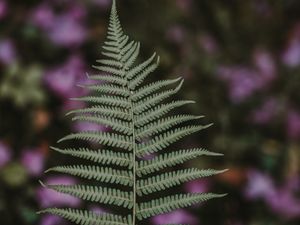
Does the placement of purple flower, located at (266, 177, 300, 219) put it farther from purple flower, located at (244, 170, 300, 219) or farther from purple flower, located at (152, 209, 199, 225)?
purple flower, located at (152, 209, 199, 225)

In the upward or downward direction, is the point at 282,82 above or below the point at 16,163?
above

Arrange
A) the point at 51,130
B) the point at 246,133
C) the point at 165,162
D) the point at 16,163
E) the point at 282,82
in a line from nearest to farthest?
the point at 165,162 → the point at 16,163 → the point at 51,130 → the point at 246,133 → the point at 282,82

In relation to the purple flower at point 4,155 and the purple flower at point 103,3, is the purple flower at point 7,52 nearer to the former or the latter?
the purple flower at point 4,155

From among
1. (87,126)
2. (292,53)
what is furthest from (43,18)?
(292,53)

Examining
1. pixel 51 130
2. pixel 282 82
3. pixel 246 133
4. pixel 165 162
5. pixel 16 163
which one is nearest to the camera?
pixel 165 162

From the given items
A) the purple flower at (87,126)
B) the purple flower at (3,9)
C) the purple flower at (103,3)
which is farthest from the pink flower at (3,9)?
the purple flower at (87,126)

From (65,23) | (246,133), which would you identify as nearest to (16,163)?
(65,23)

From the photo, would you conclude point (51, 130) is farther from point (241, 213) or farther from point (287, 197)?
point (287, 197)

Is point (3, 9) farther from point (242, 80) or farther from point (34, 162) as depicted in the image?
point (242, 80)
